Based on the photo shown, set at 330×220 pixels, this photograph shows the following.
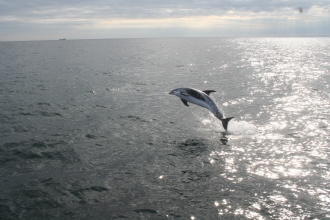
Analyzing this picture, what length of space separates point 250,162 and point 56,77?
114 ft

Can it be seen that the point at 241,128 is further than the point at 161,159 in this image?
Yes

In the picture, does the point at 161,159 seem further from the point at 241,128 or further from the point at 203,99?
the point at 241,128

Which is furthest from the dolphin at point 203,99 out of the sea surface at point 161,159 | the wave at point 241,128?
the wave at point 241,128

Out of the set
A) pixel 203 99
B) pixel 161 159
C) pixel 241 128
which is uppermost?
pixel 203 99

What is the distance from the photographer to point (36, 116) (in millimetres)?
21562

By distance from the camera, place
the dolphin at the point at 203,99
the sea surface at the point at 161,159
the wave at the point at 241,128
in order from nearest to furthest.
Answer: the sea surface at the point at 161,159
the dolphin at the point at 203,99
the wave at the point at 241,128

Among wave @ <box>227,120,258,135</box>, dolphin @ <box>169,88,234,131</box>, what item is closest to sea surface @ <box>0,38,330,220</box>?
wave @ <box>227,120,258,135</box>

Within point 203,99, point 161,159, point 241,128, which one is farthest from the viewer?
point 241,128

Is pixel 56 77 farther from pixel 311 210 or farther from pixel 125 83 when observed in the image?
pixel 311 210

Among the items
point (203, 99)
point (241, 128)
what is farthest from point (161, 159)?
point (241, 128)

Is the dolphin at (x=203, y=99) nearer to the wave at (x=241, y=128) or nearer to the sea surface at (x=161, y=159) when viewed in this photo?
the sea surface at (x=161, y=159)

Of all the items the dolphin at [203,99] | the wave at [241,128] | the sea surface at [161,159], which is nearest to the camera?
the sea surface at [161,159]

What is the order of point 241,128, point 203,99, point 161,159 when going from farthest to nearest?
1. point 241,128
2. point 203,99
3. point 161,159

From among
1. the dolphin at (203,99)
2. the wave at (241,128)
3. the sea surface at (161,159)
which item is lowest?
the sea surface at (161,159)
